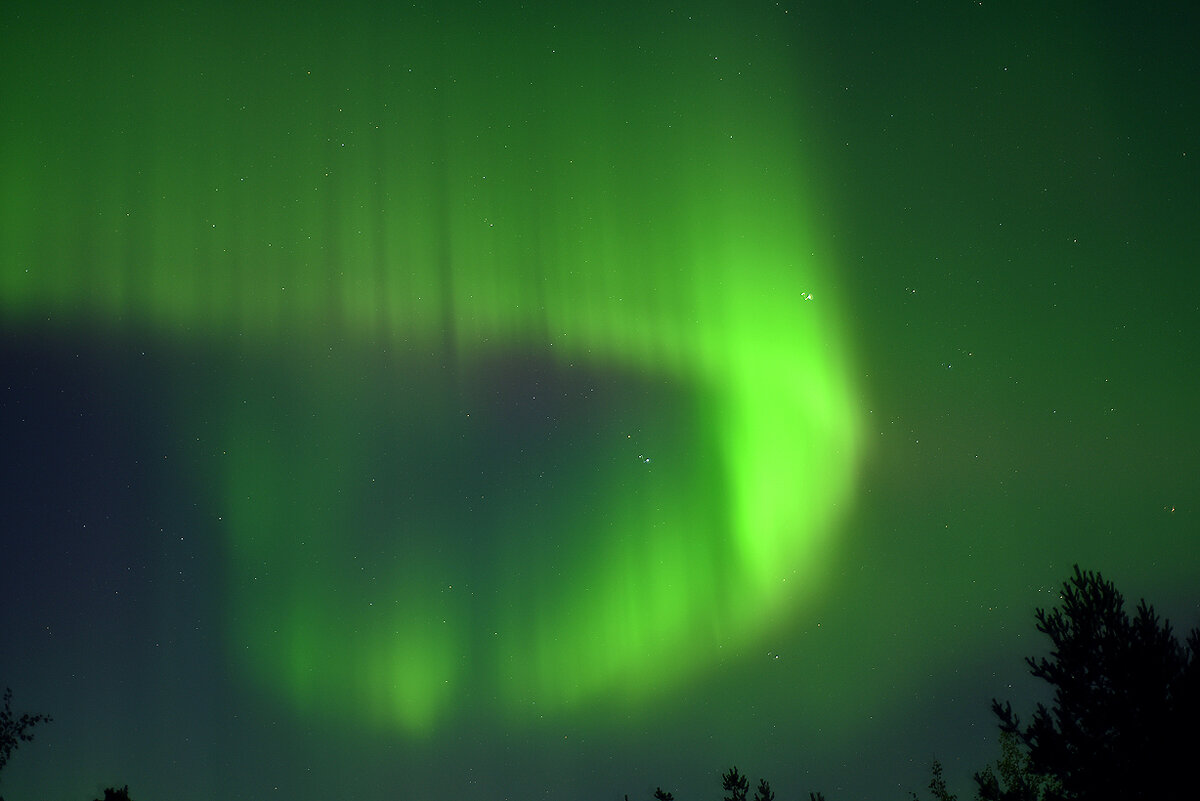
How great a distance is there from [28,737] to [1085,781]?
19296 millimetres

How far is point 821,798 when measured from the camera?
1611 centimetres

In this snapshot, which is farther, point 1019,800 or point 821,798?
point 821,798

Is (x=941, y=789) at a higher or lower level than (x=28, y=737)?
lower

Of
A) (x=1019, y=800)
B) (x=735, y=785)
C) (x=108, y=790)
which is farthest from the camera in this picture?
(x=735, y=785)

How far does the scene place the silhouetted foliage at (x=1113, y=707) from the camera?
352 inches

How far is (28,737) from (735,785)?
14.4 m

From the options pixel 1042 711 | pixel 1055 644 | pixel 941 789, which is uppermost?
pixel 1055 644

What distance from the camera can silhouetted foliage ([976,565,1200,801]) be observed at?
8930mm

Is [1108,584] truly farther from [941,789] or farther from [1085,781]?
[941,789]

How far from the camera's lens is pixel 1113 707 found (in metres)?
9.52

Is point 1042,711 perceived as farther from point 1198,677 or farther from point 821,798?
point 821,798

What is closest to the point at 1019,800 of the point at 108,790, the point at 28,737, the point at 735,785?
the point at 735,785

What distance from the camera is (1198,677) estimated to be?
896 cm

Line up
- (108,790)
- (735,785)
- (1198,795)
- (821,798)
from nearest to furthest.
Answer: (1198,795), (108,790), (821,798), (735,785)
